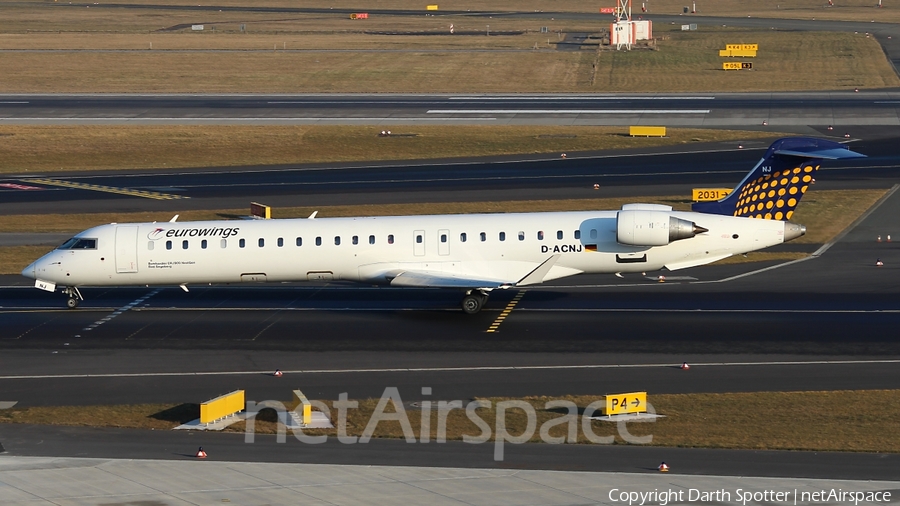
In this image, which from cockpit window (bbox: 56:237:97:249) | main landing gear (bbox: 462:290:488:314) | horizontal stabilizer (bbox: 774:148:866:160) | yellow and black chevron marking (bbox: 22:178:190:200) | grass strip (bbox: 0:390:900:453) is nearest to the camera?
grass strip (bbox: 0:390:900:453)

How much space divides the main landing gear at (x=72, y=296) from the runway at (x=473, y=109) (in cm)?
4108

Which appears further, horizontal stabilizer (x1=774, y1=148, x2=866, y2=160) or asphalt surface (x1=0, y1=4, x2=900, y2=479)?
horizontal stabilizer (x1=774, y1=148, x2=866, y2=160)

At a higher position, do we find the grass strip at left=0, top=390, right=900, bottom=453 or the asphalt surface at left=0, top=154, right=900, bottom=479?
the asphalt surface at left=0, top=154, right=900, bottom=479

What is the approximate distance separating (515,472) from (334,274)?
55.2 feet

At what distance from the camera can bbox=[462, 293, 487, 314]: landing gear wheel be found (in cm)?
4000

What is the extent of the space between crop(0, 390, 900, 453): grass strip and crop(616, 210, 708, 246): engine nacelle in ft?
28.6

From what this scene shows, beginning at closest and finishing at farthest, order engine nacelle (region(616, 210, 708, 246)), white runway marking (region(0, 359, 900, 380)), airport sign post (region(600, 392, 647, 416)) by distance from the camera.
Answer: airport sign post (region(600, 392, 647, 416)) < white runway marking (region(0, 359, 900, 380)) < engine nacelle (region(616, 210, 708, 246))

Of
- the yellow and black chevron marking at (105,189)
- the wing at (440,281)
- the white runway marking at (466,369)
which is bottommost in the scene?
the white runway marking at (466,369)

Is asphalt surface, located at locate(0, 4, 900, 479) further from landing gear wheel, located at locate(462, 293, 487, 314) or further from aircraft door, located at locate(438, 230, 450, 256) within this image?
aircraft door, located at locate(438, 230, 450, 256)

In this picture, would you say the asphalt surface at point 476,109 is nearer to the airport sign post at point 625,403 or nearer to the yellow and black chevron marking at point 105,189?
the yellow and black chevron marking at point 105,189

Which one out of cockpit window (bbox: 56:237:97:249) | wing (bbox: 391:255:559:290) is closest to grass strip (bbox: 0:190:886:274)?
cockpit window (bbox: 56:237:97:249)

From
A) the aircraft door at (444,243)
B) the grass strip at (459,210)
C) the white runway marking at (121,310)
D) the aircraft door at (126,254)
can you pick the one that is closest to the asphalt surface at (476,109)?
the grass strip at (459,210)

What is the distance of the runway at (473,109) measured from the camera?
81625mm

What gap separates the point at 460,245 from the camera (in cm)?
3988
